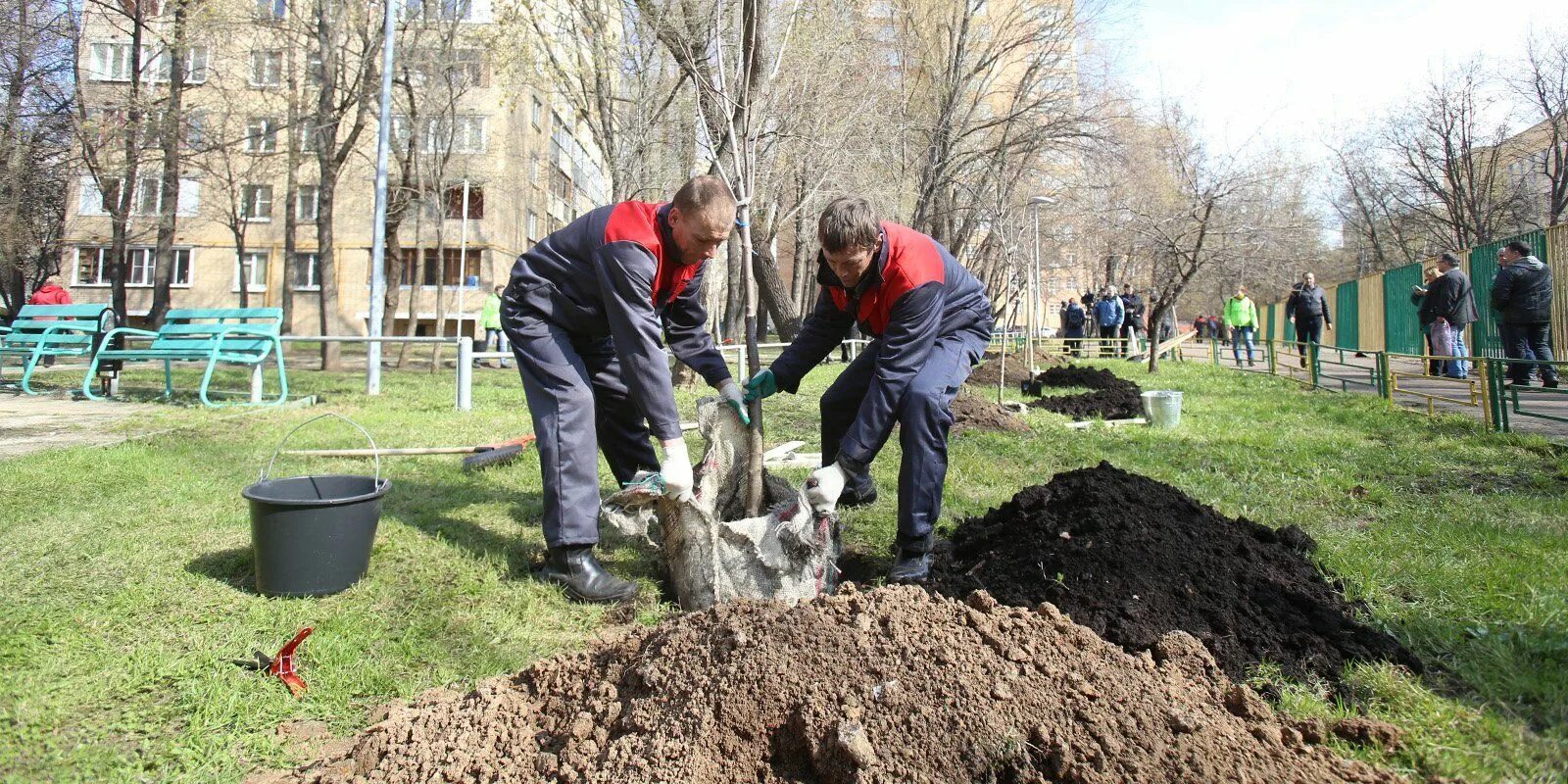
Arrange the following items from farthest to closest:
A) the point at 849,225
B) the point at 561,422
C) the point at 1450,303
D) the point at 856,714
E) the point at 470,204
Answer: the point at 470,204 < the point at 1450,303 < the point at 561,422 < the point at 849,225 < the point at 856,714

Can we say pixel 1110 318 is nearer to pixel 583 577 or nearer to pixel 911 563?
pixel 911 563

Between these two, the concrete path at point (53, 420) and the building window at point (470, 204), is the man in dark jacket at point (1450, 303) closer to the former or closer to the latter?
the concrete path at point (53, 420)

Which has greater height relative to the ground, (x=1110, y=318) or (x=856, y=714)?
(x=1110, y=318)

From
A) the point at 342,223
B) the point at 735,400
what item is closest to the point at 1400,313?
the point at 735,400

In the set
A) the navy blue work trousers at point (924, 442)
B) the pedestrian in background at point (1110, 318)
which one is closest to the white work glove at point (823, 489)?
the navy blue work trousers at point (924, 442)

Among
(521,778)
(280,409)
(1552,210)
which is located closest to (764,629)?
(521,778)

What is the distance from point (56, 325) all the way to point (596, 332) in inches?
344

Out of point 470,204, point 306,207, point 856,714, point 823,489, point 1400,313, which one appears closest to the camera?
point 856,714

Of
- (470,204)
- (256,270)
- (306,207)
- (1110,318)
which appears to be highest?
(306,207)

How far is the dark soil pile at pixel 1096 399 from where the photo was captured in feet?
28.2

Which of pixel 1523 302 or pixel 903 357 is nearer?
pixel 903 357

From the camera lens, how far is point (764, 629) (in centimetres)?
231

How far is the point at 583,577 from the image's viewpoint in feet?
10.9

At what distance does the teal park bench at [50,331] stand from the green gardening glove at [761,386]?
866 centimetres
